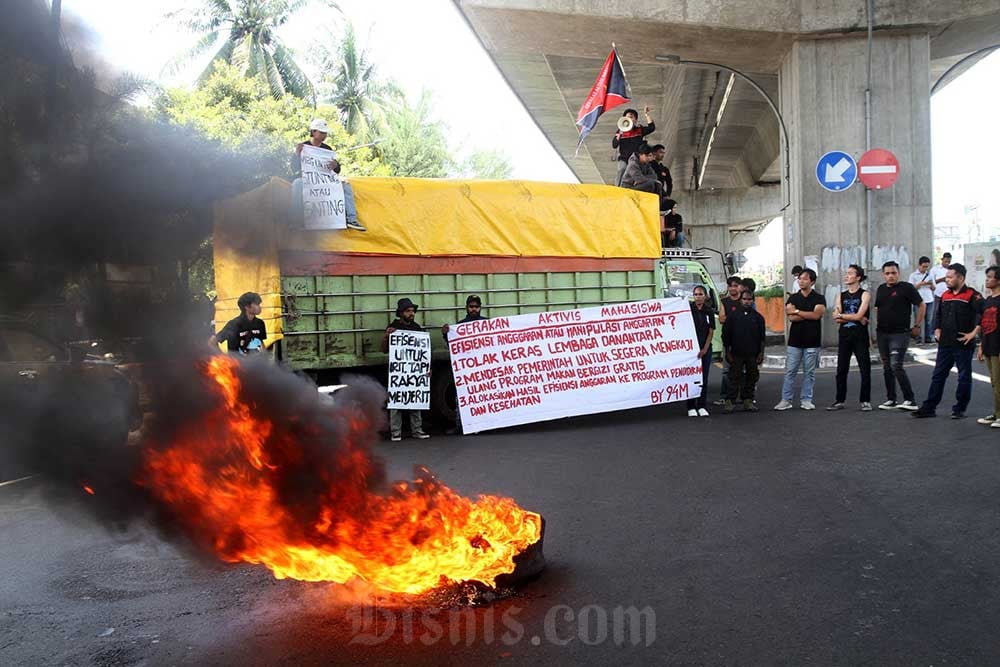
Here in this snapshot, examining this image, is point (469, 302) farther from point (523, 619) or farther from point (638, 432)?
point (523, 619)

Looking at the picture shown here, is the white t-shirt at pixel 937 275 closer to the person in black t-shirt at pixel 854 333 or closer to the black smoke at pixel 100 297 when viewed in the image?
the person in black t-shirt at pixel 854 333

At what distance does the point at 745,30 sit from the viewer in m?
14.8

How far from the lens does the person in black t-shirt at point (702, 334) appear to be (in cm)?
996

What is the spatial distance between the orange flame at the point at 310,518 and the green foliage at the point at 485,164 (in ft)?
132

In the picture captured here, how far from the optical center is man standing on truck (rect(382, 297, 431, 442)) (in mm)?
8859

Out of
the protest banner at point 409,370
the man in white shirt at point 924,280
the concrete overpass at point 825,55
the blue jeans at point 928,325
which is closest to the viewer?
the protest banner at point 409,370


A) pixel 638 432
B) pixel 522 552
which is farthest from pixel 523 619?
pixel 638 432

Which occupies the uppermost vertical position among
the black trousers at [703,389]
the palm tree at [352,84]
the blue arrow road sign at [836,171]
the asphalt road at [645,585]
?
the palm tree at [352,84]

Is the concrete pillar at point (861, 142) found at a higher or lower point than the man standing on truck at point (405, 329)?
higher

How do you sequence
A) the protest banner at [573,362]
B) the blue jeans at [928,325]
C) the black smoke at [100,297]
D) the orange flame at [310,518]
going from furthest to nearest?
the blue jeans at [928,325] → the protest banner at [573,362] → the orange flame at [310,518] → the black smoke at [100,297]

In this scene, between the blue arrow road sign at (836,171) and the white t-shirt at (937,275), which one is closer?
the blue arrow road sign at (836,171)

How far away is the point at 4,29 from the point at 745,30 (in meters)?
14.0

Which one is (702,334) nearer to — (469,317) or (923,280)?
(469,317)

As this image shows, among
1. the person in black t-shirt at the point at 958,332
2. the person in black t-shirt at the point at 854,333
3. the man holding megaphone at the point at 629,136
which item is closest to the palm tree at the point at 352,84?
the man holding megaphone at the point at 629,136
